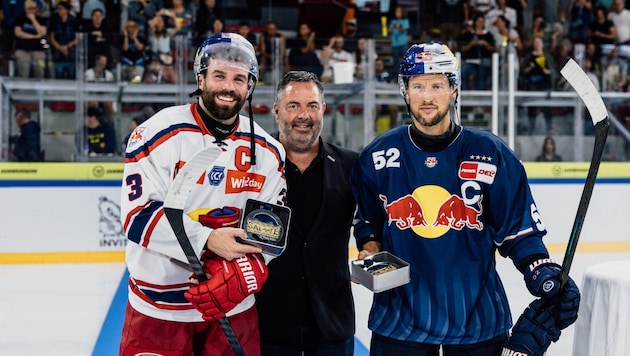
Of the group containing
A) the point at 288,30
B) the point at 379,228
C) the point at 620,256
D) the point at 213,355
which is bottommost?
the point at 620,256

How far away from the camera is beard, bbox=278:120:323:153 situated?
93.8 inches

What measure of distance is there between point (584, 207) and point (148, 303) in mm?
1139

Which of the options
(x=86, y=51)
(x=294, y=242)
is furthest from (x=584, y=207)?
(x=86, y=51)

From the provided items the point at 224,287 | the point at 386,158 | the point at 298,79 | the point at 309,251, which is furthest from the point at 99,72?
the point at 224,287

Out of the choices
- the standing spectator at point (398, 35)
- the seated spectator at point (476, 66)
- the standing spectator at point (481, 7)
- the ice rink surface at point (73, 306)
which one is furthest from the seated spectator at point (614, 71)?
the standing spectator at point (481, 7)

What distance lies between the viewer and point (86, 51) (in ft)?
21.9

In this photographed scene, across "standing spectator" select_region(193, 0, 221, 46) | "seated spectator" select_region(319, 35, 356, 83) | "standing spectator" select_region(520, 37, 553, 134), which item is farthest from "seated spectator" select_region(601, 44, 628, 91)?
"standing spectator" select_region(193, 0, 221, 46)

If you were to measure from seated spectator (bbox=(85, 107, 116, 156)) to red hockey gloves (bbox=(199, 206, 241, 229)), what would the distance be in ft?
15.9

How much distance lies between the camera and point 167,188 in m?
1.90

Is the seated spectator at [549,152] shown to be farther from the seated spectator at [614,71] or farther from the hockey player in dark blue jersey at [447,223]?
the hockey player in dark blue jersey at [447,223]

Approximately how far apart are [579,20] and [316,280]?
864 cm

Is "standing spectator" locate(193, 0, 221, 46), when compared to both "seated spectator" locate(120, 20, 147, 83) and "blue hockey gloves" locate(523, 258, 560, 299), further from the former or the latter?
"blue hockey gloves" locate(523, 258, 560, 299)

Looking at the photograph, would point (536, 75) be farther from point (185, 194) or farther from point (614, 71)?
point (185, 194)

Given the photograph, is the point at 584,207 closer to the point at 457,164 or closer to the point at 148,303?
the point at 457,164
